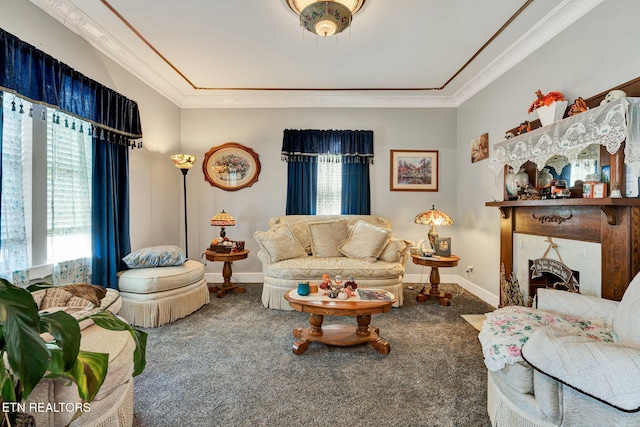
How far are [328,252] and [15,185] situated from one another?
10.0 feet

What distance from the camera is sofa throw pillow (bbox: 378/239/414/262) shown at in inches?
146

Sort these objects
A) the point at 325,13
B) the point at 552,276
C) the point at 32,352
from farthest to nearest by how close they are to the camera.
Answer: the point at 552,276
the point at 325,13
the point at 32,352

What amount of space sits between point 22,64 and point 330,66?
2801mm

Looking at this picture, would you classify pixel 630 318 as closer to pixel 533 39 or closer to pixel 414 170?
pixel 533 39

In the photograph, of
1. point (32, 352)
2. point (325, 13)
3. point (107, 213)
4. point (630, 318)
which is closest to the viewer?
point (32, 352)

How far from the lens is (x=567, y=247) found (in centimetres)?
250

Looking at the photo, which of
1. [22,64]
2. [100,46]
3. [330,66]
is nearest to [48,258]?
[22,64]

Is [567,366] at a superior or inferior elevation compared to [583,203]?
inferior

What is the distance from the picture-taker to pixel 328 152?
15.1 feet

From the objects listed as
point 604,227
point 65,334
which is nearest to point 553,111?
point 604,227

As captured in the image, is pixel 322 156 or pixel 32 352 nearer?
pixel 32 352

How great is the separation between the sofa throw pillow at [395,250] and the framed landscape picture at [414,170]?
119 cm

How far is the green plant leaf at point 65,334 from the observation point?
0.72 m

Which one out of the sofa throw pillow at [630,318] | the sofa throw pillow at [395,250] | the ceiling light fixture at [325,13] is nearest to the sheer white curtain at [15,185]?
the ceiling light fixture at [325,13]
